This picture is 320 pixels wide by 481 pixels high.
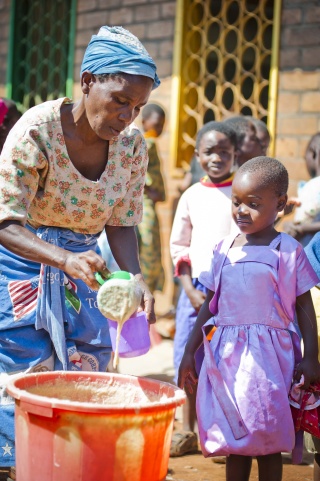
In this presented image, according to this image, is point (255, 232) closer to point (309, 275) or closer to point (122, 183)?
point (309, 275)

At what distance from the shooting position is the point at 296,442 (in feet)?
11.0

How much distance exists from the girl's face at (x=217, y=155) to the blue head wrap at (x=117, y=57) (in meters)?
1.74

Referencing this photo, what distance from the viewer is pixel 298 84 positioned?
7.00m

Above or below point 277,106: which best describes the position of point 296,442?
below

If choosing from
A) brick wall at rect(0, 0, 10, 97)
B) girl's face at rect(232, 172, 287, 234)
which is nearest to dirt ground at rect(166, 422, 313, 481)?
girl's face at rect(232, 172, 287, 234)

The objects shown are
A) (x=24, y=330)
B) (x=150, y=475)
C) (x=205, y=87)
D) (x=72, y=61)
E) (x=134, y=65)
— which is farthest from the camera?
(x=72, y=61)

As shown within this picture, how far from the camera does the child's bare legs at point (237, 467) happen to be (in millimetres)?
3301

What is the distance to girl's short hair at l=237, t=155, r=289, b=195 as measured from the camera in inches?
131

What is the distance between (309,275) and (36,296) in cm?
113

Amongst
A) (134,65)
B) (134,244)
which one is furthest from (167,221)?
(134,65)

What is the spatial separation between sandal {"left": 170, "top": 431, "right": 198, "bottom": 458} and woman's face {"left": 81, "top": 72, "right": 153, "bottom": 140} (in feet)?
6.97

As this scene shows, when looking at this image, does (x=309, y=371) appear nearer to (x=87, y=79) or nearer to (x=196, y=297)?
(x=196, y=297)

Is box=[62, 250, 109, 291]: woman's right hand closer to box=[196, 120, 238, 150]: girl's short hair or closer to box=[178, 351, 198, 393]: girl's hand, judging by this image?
box=[178, 351, 198, 393]: girl's hand

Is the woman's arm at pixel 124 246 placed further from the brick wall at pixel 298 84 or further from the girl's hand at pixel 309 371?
the brick wall at pixel 298 84
